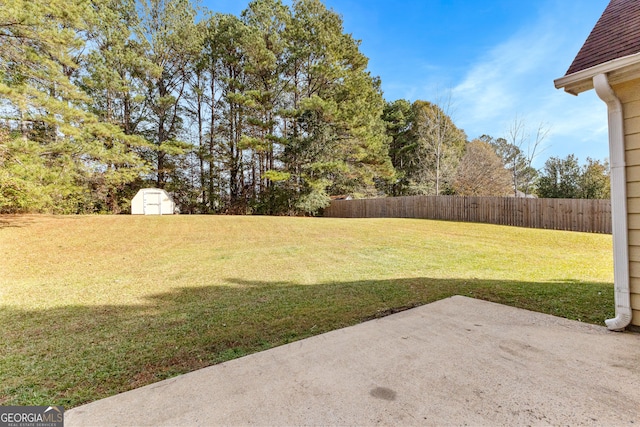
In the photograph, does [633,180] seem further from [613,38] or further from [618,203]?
[613,38]

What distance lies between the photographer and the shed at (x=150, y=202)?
16.5 meters

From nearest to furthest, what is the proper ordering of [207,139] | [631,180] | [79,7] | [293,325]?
1. [631,180]
2. [293,325]
3. [79,7]
4. [207,139]

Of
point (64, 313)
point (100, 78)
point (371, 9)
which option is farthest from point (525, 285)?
point (100, 78)

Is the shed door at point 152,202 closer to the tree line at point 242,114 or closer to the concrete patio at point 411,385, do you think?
the tree line at point 242,114

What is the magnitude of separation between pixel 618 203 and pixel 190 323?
3.88m

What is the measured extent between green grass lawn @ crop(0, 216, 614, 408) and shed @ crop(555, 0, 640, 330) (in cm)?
45

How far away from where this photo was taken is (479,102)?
55.9ft

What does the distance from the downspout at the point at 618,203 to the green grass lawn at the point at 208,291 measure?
37 centimetres

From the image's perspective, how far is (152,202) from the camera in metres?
16.9

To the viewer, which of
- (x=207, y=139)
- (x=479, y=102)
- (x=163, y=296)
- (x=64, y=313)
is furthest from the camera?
(x=207, y=139)

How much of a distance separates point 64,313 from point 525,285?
5609 mm

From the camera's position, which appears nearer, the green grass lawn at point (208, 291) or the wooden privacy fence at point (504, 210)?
the green grass lawn at point (208, 291)

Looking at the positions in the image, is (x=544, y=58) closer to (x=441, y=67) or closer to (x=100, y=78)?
(x=441, y=67)

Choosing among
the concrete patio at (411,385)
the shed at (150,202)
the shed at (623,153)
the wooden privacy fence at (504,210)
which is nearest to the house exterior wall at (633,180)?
the shed at (623,153)
